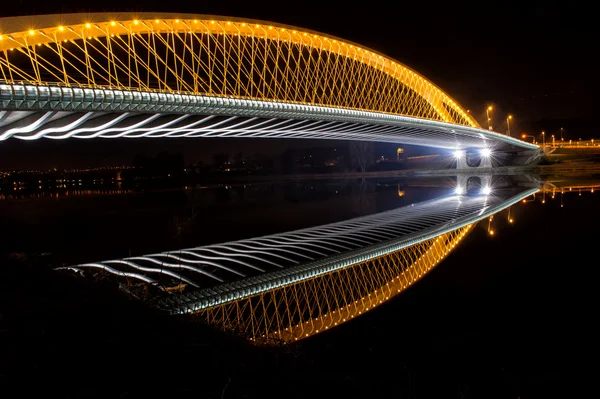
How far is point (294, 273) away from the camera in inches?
420

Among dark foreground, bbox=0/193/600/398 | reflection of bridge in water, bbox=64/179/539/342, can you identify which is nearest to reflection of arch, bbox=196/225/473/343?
reflection of bridge in water, bbox=64/179/539/342

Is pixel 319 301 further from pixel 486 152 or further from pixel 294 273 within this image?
pixel 486 152

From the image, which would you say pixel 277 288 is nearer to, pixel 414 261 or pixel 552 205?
pixel 414 261

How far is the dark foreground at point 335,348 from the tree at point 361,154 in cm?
8028

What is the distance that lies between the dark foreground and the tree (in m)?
80.3

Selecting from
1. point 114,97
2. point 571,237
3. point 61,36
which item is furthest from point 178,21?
point 571,237

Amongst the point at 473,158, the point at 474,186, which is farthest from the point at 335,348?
the point at 473,158

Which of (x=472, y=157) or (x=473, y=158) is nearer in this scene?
(x=472, y=157)

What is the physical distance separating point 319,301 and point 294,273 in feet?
6.75

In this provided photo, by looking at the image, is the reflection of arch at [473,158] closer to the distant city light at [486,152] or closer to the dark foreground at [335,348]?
the distant city light at [486,152]

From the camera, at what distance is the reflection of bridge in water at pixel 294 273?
7664 mm

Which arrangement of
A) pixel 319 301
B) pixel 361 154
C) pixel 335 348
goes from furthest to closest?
pixel 361 154
pixel 319 301
pixel 335 348

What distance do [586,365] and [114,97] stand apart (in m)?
20.5

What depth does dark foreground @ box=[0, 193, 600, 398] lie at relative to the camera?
397 centimetres
